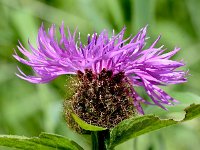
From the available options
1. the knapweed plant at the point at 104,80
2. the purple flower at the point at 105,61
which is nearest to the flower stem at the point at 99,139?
the knapweed plant at the point at 104,80

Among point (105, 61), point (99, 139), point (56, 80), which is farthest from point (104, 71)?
point (56, 80)

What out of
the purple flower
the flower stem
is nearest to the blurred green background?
the purple flower

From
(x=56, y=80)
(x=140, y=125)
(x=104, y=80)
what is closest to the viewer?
(x=140, y=125)

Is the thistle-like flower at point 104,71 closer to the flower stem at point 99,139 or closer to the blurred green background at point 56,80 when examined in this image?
the flower stem at point 99,139

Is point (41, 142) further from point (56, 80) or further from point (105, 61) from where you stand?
point (56, 80)

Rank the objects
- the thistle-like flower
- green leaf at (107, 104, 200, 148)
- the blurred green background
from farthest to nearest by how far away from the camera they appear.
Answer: the blurred green background → the thistle-like flower → green leaf at (107, 104, 200, 148)

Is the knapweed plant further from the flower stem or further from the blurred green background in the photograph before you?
the blurred green background

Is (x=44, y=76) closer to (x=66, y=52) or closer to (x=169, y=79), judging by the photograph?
(x=66, y=52)
